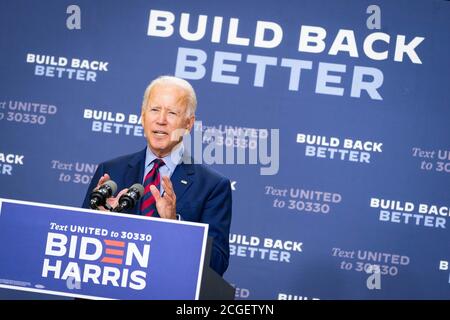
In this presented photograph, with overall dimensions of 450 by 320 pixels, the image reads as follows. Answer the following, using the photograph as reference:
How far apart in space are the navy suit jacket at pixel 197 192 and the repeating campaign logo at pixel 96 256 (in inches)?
37.6

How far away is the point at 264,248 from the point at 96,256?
275 centimetres

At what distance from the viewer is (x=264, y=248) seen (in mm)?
6062

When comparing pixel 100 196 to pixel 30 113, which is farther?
pixel 30 113

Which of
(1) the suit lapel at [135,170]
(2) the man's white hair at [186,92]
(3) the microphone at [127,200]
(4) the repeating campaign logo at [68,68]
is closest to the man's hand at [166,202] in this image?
(3) the microphone at [127,200]

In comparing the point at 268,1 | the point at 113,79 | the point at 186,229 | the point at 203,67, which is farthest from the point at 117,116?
the point at 186,229

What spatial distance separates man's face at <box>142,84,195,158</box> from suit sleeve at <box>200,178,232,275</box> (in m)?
0.50

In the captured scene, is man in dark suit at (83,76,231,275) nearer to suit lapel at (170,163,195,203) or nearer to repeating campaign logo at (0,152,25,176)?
suit lapel at (170,163,195,203)

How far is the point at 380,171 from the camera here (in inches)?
236

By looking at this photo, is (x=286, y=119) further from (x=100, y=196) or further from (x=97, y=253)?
(x=97, y=253)

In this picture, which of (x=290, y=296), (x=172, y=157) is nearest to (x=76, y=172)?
(x=172, y=157)

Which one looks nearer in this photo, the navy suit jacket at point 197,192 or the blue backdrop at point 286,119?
the navy suit jacket at point 197,192

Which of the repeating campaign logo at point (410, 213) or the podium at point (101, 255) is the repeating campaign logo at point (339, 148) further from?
the podium at point (101, 255)

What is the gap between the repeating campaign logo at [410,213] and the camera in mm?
5938

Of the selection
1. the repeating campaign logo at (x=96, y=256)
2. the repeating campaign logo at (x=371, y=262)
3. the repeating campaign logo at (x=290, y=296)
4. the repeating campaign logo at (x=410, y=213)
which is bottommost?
the repeating campaign logo at (x=96, y=256)
